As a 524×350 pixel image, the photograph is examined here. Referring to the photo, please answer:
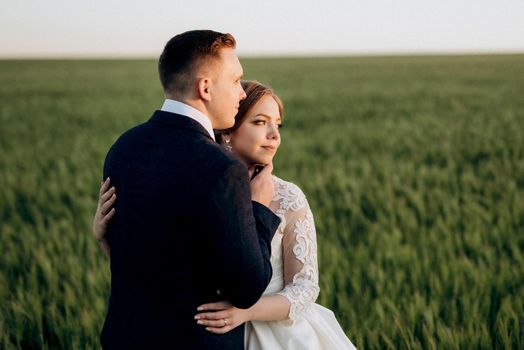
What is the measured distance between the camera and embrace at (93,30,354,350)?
151 cm

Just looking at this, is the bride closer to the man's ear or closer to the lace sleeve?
the lace sleeve

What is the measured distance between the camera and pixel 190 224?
5.08 feet

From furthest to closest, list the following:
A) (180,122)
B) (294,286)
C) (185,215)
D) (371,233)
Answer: (371,233) → (294,286) → (180,122) → (185,215)

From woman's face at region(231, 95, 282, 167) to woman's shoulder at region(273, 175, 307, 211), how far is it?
12 cm

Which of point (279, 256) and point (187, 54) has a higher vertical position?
point (187, 54)

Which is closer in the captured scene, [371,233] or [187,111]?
[187,111]

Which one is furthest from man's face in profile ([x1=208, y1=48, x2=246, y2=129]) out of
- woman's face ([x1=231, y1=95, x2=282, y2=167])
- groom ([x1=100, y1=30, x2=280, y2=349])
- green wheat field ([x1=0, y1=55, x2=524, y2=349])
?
green wheat field ([x1=0, y1=55, x2=524, y2=349])

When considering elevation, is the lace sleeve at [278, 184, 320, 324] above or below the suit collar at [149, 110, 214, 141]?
below

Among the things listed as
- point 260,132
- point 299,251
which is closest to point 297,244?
point 299,251

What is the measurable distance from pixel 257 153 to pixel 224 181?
604 mm

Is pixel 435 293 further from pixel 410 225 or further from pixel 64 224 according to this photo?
pixel 64 224

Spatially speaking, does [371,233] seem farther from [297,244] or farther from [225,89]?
[225,89]

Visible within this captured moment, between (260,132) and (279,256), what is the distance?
42cm

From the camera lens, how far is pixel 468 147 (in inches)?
346
